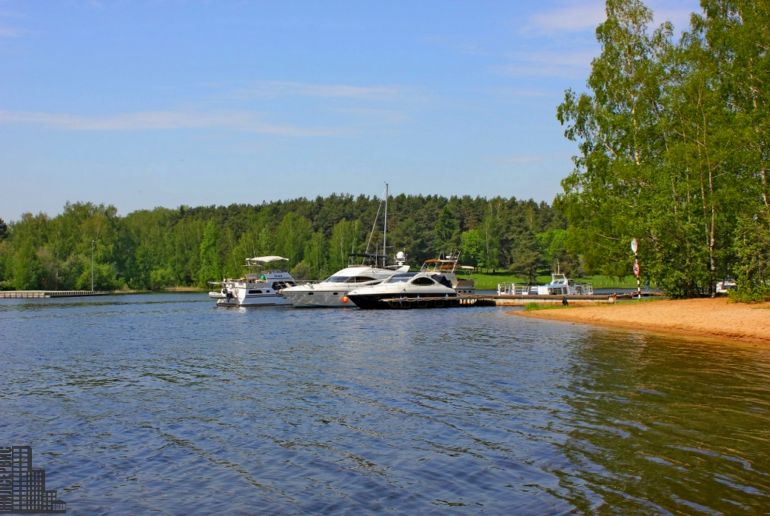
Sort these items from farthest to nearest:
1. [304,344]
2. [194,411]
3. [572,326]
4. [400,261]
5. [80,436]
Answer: [400,261] → [572,326] → [304,344] → [194,411] → [80,436]

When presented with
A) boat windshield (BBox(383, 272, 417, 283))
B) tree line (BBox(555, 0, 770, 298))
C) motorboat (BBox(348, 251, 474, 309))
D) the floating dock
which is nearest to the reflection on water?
tree line (BBox(555, 0, 770, 298))

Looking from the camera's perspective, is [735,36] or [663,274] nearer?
[735,36]

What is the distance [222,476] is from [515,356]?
16388 mm

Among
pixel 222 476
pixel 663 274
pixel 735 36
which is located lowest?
pixel 222 476

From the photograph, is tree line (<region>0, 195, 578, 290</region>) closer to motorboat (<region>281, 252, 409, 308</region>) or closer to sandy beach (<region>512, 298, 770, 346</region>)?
motorboat (<region>281, 252, 409, 308</region>)

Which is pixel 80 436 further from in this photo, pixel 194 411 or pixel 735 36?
pixel 735 36

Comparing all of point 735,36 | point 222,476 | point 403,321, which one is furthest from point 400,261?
point 222,476

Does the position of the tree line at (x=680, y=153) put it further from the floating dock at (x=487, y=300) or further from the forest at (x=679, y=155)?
the floating dock at (x=487, y=300)

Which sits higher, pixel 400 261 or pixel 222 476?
pixel 400 261

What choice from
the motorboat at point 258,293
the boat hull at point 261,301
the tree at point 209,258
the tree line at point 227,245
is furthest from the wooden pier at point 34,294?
the boat hull at point 261,301

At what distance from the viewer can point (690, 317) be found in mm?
35812

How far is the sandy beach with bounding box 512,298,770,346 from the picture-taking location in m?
30.9

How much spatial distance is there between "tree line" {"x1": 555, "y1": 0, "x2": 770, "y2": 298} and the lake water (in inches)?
602

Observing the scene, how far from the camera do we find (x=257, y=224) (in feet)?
586
